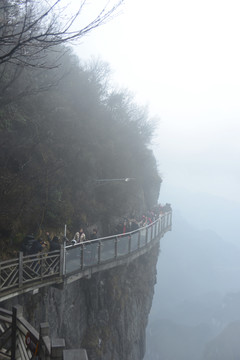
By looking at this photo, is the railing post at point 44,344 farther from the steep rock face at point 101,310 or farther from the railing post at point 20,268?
the steep rock face at point 101,310

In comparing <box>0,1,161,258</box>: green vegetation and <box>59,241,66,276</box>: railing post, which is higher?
<box>0,1,161,258</box>: green vegetation

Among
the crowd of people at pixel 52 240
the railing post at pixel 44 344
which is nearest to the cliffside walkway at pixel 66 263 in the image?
the crowd of people at pixel 52 240

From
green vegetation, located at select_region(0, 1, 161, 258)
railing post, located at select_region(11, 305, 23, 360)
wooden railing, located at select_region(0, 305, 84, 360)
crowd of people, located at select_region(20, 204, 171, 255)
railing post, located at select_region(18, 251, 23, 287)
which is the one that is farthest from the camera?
green vegetation, located at select_region(0, 1, 161, 258)

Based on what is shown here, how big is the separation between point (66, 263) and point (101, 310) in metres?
8.08

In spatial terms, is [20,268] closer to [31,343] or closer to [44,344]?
[31,343]

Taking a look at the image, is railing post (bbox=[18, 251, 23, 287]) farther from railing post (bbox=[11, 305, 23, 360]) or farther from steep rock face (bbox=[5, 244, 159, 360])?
railing post (bbox=[11, 305, 23, 360])

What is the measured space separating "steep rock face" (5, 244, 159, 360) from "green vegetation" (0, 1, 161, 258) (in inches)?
118

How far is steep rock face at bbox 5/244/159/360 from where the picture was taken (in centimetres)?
1185

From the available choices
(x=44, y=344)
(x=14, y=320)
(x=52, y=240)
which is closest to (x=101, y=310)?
(x=52, y=240)

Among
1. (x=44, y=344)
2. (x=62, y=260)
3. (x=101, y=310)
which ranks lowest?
Result: (x=101, y=310)

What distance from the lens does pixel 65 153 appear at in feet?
57.7

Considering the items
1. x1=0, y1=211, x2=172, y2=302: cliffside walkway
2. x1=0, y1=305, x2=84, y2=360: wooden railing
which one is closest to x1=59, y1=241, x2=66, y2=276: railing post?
x1=0, y1=211, x2=172, y2=302: cliffside walkway

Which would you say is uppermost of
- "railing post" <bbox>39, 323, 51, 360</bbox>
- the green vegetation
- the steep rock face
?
the green vegetation

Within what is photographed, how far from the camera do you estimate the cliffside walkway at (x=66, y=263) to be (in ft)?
27.2
